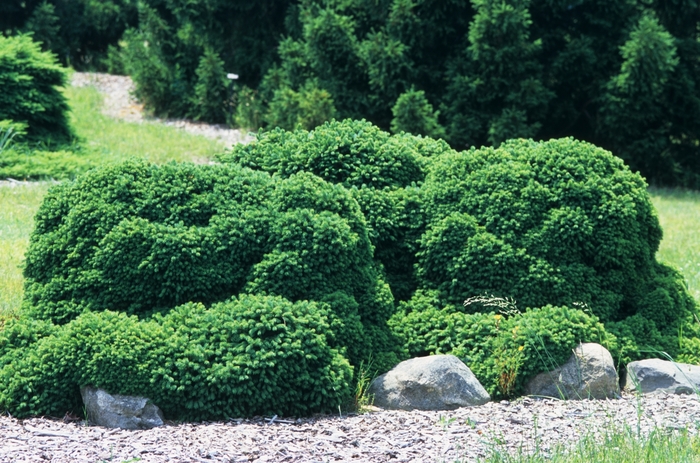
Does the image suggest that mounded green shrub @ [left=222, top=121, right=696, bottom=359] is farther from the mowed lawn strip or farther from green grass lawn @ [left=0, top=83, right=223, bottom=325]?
the mowed lawn strip

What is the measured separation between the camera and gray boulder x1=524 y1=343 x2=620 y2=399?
16.5 ft

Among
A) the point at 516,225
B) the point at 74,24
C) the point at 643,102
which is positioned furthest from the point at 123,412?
the point at 74,24

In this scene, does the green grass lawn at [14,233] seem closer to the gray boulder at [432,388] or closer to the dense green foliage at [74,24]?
the gray boulder at [432,388]

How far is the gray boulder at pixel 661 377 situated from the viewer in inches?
200

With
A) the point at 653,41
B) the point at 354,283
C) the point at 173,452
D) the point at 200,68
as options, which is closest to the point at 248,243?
the point at 354,283

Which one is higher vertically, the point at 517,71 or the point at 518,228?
the point at 517,71

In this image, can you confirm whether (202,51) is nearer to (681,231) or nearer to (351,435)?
(681,231)

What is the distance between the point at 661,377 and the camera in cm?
512

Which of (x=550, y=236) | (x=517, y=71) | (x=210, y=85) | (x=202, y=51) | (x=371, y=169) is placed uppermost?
(x=517, y=71)

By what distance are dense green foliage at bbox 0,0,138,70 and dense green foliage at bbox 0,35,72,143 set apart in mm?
7218

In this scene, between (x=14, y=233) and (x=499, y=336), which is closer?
(x=499, y=336)

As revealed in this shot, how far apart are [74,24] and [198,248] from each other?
16.5 metres

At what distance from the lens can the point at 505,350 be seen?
16.8 feet

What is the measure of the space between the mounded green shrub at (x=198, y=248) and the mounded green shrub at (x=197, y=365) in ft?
0.95
